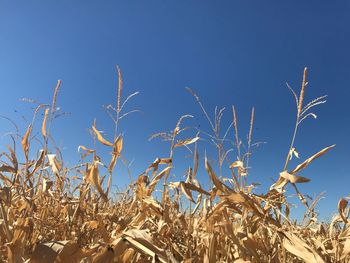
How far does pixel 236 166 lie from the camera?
2.86 m

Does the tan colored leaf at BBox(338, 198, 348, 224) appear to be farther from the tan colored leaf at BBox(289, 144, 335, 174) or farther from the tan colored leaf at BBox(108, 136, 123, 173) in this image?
the tan colored leaf at BBox(108, 136, 123, 173)

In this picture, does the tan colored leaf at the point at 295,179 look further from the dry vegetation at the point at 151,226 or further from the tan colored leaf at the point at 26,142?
the tan colored leaf at the point at 26,142

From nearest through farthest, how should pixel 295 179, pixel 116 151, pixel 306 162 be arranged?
1. pixel 295 179
2. pixel 306 162
3. pixel 116 151

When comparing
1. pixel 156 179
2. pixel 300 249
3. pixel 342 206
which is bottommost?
pixel 300 249

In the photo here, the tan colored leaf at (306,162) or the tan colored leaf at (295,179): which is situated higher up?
the tan colored leaf at (306,162)

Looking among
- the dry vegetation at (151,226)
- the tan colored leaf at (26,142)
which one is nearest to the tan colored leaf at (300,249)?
the dry vegetation at (151,226)

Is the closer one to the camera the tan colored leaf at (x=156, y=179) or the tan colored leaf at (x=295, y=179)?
the tan colored leaf at (x=295, y=179)

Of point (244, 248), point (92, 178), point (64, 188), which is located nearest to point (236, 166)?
point (244, 248)

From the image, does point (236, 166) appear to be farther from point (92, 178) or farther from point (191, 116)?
point (92, 178)

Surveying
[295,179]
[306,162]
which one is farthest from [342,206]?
[295,179]

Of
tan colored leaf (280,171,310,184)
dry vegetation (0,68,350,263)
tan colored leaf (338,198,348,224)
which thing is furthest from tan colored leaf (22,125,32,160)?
tan colored leaf (338,198,348,224)

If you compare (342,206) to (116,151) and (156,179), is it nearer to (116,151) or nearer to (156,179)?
(156,179)

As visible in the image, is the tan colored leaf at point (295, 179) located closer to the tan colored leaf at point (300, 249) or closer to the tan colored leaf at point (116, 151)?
the tan colored leaf at point (300, 249)

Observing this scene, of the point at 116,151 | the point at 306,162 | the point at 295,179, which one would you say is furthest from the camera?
the point at 116,151
